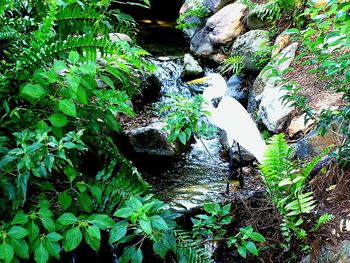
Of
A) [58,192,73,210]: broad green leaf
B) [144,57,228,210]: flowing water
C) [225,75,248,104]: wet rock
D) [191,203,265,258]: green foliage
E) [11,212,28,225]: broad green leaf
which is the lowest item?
[144,57,228,210]: flowing water

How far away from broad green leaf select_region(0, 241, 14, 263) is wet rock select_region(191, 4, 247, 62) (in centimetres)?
448

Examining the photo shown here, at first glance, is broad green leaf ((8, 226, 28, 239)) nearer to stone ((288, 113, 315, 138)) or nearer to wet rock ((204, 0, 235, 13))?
stone ((288, 113, 315, 138))

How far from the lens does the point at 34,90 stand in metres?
1.77

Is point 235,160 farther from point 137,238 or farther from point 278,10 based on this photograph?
point 278,10

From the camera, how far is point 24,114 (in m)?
1.97

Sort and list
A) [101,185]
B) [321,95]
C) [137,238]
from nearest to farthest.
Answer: [101,185] → [137,238] → [321,95]

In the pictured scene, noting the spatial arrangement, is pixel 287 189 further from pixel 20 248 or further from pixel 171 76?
pixel 171 76

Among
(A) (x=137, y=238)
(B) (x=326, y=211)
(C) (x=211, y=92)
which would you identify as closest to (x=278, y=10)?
(C) (x=211, y=92)

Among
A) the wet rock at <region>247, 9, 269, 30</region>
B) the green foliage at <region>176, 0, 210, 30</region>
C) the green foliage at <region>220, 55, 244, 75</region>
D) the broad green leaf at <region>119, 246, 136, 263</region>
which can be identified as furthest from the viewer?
the green foliage at <region>176, 0, 210, 30</region>

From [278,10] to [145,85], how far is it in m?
1.82

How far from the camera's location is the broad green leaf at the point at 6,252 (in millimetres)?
1559

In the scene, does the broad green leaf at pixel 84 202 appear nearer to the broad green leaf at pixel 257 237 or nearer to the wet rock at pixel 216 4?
the broad green leaf at pixel 257 237

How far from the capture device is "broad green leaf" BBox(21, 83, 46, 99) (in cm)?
175

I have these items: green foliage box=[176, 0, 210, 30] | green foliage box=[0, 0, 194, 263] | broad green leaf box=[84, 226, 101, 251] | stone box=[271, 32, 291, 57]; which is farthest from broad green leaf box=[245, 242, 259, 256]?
green foliage box=[176, 0, 210, 30]
